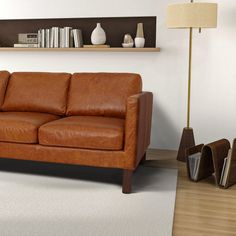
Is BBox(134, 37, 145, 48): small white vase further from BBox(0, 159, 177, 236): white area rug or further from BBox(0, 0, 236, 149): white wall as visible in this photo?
BBox(0, 159, 177, 236): white area rug

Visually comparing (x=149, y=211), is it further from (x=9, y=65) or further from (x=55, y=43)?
(x=9, y=65)

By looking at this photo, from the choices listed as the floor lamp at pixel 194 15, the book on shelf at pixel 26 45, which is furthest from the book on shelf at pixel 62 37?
the floor lamp at pixel 194 15

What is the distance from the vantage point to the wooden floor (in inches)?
81.7

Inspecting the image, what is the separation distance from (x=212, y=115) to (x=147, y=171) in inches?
42.6

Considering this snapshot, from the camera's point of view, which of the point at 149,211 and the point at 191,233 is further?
the point at 149,211

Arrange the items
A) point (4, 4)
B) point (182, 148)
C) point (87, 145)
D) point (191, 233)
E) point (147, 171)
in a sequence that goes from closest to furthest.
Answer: point (191, 233)
point (87, 145)
point (147, 171)
point (182, 148)
point (4, 4)

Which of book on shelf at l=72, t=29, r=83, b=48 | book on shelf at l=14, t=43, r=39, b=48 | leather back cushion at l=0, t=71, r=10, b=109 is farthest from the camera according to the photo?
book on shelf at l=14, t=43, r=39, b=48

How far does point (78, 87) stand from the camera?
332cm

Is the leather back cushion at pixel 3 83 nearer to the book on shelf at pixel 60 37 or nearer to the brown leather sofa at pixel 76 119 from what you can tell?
the brown leather sofa at pixel 76 119

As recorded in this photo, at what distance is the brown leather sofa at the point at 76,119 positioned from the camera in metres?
2.62

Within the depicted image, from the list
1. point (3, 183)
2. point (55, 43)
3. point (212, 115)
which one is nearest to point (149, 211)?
point (3, 183)

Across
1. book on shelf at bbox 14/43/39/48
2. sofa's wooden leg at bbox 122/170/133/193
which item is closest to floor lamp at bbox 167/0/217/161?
sofa's wooden leg at bbox 122/170/133/193

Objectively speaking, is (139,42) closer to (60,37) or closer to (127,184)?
(60,37)

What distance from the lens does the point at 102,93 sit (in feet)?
10.6
